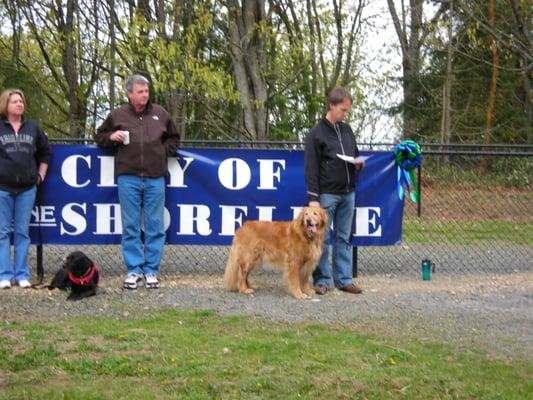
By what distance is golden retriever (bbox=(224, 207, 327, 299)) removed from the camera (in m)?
7.54

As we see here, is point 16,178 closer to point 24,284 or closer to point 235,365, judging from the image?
point 24,284

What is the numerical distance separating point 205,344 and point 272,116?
1639cm

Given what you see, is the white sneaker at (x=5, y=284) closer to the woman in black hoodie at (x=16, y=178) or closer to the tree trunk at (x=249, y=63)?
the woman in black hoodie at (x=16, y=178)

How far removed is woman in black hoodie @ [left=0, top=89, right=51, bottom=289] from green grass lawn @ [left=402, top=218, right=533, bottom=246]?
21.4ft

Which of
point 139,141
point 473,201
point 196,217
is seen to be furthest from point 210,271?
point 473,201

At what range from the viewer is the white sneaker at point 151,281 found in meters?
7.96

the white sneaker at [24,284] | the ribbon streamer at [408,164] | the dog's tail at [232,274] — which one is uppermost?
the ribbon streamer at [408,164]

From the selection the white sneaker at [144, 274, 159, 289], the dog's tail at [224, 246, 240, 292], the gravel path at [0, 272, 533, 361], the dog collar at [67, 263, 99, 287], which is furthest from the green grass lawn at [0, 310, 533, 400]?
the white sneaker at [144, 274, 159, 289]

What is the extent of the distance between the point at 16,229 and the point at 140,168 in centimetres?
144

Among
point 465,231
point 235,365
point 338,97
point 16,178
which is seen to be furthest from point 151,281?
point 465,231

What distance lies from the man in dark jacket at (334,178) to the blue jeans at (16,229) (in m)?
2.93

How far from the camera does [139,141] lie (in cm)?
787

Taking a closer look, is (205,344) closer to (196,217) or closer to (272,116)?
(196,217)

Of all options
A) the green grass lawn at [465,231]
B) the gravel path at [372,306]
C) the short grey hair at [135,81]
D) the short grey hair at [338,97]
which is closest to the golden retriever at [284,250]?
the gravel path at [372,306]
